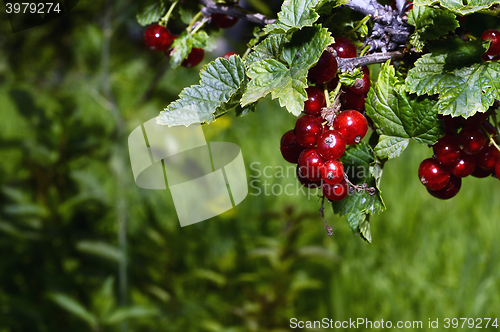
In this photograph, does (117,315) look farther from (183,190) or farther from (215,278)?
(183,190)

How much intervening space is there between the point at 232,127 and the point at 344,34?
6.32ft

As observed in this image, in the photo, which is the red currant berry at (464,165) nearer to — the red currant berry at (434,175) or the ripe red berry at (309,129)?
the red currant berry at (434,175)

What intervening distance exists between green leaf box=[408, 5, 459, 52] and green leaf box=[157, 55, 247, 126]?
16 centimetres

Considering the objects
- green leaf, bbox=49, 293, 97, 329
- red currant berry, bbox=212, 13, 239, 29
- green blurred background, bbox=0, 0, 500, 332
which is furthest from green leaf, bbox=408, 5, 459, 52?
green leaf, bbox=49, 293, 97, 329

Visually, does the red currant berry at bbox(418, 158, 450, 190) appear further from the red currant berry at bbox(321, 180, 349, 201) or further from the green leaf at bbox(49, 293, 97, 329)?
the green leaf at bbox(49, 293, 97, 329)

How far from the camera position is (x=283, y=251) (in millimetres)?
1170

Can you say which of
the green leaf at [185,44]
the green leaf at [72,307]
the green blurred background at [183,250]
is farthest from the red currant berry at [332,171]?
the green leaf at [72,307]

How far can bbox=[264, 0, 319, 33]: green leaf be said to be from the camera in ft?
1.09

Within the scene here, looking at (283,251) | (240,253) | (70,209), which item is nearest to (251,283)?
(240,253)

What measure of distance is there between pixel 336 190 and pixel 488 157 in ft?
0.56

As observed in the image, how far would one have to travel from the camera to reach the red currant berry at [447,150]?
1.36 feet

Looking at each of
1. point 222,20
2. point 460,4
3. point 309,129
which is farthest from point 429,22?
point 222,20

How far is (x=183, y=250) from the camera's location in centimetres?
142

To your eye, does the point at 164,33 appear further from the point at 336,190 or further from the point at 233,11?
the point at 336,190
